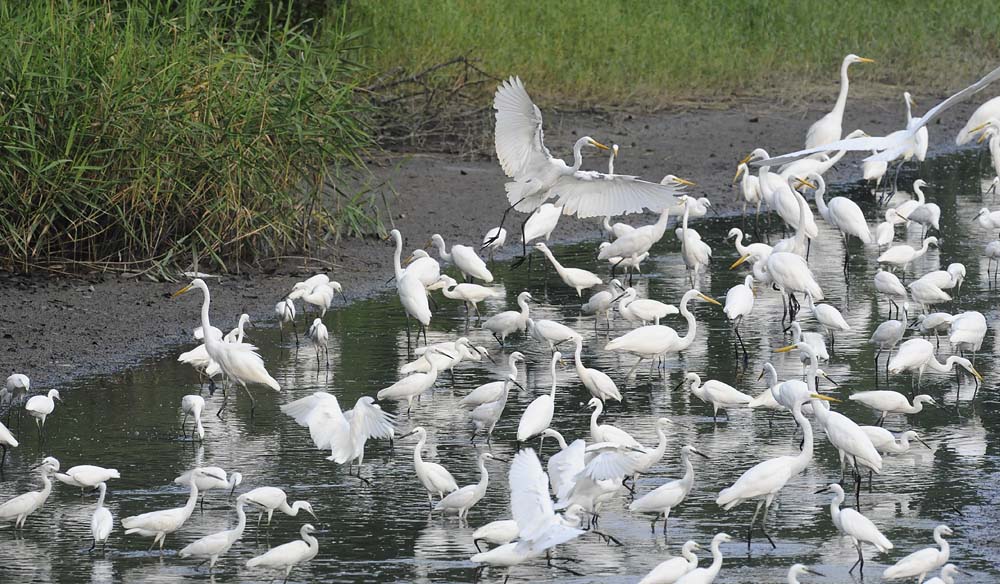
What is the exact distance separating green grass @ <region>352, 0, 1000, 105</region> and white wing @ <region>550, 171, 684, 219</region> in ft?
27.0

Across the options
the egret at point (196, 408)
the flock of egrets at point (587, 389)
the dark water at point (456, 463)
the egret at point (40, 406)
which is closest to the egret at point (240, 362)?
the flock of egrets at point (587, 389)

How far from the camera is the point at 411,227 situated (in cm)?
1403

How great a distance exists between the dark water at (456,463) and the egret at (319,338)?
0.08 metres

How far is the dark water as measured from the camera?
19.9 feet

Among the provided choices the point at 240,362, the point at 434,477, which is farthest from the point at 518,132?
the point at 434,477

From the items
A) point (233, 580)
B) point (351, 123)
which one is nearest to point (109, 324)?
point (351, 123)

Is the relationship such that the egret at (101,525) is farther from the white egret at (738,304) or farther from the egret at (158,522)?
the white egret at (738,304)

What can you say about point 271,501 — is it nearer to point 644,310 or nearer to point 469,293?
point 644,310

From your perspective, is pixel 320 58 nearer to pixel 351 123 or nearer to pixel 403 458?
pixel 351 123

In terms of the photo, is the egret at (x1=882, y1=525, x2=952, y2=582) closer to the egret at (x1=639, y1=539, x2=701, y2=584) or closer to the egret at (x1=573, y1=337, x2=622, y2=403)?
the egret at (x1=639, y1=539, x2=701, y2=584)

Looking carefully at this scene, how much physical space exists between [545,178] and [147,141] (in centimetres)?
329

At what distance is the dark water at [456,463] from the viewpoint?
19.9ft

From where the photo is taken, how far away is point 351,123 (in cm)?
1202

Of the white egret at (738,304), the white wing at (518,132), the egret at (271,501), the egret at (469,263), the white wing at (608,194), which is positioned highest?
the white wing at (518,132)
